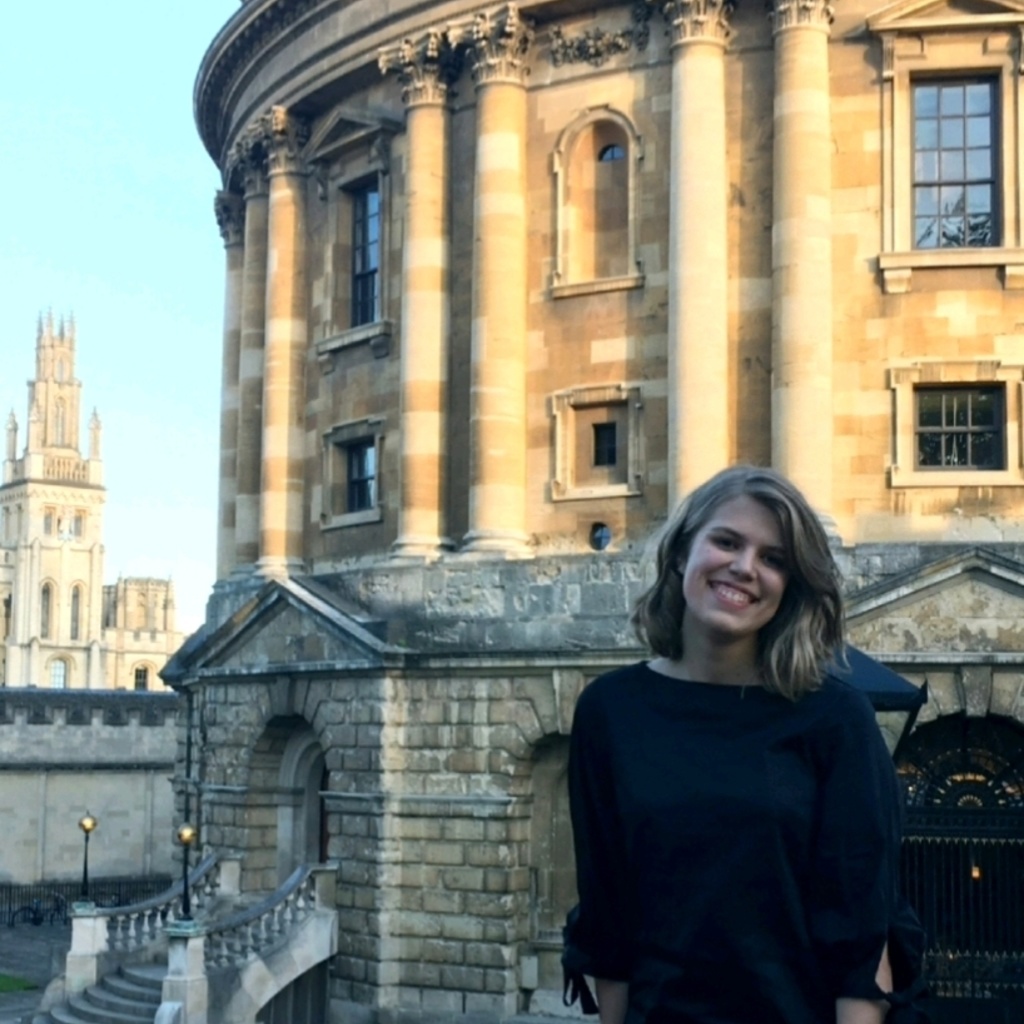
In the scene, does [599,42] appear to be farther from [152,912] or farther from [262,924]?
[152,912]

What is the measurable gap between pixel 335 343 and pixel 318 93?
4671 mm

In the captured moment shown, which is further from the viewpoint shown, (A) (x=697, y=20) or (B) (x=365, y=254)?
(B) (x=365, y=254)

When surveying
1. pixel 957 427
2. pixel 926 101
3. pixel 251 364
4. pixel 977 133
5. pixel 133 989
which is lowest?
pixel 133 989

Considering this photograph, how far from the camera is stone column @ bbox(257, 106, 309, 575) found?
112ft

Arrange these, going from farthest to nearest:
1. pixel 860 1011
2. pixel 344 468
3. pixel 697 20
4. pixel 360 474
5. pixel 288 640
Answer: pixel 344 468 → pixel 360 474 → pixel 288 640 → pixel 697 20 → pixel 860 1011

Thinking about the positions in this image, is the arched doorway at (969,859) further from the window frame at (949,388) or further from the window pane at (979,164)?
the window pane at (979,164)

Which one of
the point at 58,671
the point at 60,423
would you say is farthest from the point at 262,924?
the point at 60,423

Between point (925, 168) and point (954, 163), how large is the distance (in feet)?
1.48

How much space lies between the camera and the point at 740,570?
14.4 feet

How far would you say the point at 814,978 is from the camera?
13.9 feet

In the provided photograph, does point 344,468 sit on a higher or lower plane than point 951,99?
lower

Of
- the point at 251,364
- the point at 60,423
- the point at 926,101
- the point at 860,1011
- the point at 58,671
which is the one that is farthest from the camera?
the point at 60,423

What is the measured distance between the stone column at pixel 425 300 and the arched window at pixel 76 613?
13861 centimetres

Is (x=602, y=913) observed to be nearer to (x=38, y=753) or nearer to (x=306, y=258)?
(x=306, y=258)
